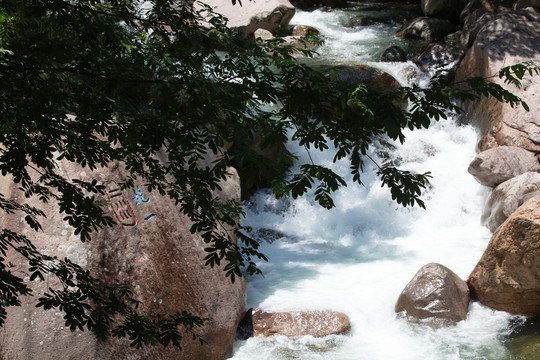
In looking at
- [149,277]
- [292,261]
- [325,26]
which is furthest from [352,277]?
[325,26]

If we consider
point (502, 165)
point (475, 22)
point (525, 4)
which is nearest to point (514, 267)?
point (502, 165)

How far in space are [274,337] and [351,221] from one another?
3.58m

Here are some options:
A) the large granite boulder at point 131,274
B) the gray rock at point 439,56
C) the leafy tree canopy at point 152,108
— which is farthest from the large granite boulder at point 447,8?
the leafy tree canopy at point 152,108

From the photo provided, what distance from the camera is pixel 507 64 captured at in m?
9.95

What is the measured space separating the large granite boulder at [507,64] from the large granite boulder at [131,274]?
5.77m

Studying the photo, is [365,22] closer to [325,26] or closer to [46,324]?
[325,26]

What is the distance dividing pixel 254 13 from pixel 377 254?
6543 millimetres

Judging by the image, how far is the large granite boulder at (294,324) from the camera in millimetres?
5453

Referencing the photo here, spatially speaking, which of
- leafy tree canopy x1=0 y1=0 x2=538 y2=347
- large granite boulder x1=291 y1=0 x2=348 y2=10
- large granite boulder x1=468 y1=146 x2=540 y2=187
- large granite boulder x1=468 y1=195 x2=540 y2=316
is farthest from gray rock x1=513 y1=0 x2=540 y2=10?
leafy tree canopy x1=0 y1=0 x2=538 y2=347

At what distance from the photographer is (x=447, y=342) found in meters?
5.27

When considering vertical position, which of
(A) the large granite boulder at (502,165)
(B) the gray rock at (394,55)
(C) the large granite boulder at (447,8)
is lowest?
(A) the large granite boulder at (502,165)

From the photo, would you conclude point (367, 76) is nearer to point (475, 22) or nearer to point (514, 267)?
point (475, 22)

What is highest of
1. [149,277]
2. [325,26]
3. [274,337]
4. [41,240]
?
[325,26]

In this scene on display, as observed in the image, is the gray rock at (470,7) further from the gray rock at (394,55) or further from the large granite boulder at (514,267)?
the large granite boulder at (514,267)
